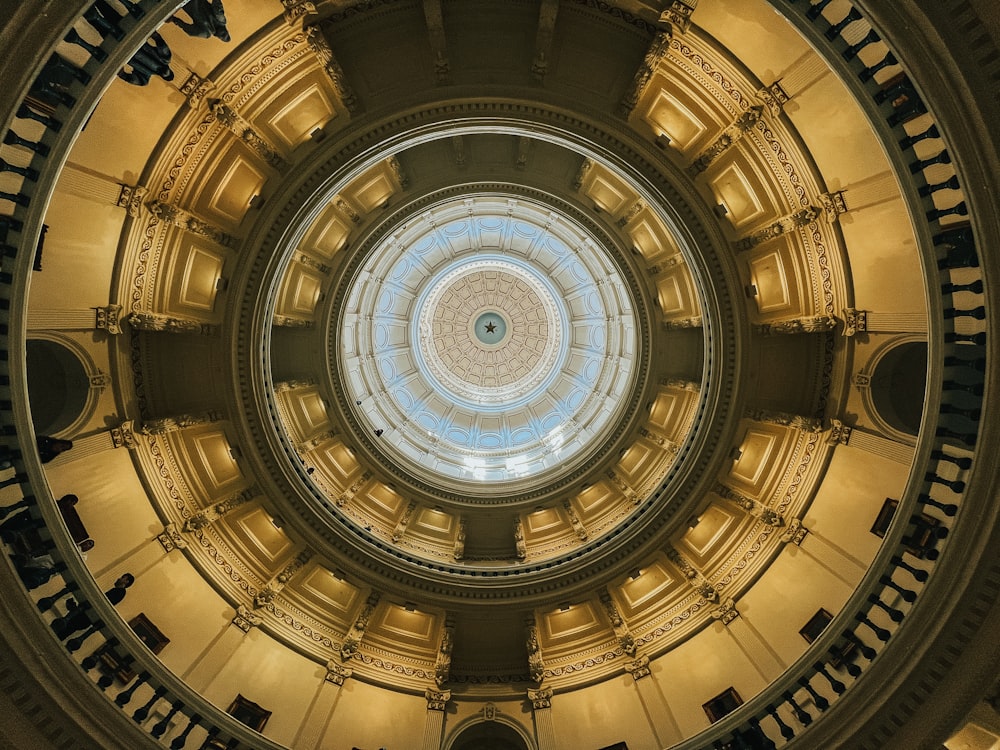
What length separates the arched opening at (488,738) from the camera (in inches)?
564

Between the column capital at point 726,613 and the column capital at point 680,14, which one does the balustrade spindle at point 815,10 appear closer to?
the column capital at point 680,14

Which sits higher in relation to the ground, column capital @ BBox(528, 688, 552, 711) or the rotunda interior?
the rotunda interior

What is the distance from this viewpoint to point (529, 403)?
2723 centimetres

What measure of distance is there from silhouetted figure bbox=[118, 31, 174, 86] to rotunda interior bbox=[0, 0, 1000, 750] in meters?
0.10

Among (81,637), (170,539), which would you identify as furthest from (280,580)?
(81,637)

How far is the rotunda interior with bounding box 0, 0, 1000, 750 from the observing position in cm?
857

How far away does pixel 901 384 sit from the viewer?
1304 cm

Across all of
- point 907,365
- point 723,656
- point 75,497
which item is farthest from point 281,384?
point 907,365

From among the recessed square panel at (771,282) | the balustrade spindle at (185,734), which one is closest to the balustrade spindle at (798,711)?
the recessed square panel at (771,282)

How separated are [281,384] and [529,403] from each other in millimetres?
13186

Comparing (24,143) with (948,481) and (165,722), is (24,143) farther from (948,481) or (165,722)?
(948,481)

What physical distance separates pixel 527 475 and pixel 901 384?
39.2 feet

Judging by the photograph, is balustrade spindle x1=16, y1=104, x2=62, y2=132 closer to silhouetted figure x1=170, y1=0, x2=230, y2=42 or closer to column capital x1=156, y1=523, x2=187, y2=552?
silhouetted figure x1=170, y1=0, x2=230, y2=42

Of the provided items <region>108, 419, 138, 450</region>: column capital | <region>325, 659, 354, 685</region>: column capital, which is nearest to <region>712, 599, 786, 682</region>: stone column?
<region>325, 659, 354, 685</region>: column capital
